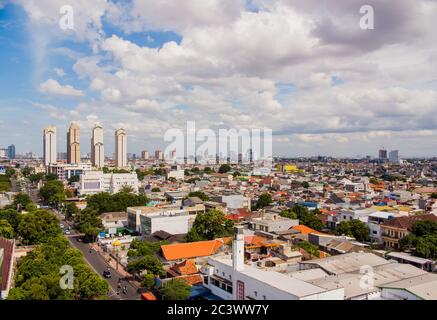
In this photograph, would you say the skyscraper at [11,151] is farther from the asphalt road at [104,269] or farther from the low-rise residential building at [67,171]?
the asphalt road at [104,269]

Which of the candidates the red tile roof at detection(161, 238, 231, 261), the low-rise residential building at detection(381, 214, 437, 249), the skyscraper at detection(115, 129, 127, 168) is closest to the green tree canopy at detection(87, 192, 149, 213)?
the red tile roof at detection(161, 238, 231, 261)

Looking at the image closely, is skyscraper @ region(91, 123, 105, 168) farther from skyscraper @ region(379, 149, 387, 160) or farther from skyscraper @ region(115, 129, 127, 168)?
skyscraper @ region(379, 149, 387, 160)

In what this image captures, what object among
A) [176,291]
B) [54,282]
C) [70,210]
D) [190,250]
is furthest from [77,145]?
[176,291]

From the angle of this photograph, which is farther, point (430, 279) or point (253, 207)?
point (253, 207)

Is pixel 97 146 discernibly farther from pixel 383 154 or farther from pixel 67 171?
pixel 383 154

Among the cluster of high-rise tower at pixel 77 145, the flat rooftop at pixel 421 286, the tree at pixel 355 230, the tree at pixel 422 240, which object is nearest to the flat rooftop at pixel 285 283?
the flat rooftop at pixel 421 286

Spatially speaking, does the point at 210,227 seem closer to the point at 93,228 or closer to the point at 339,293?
the point at 93,228
